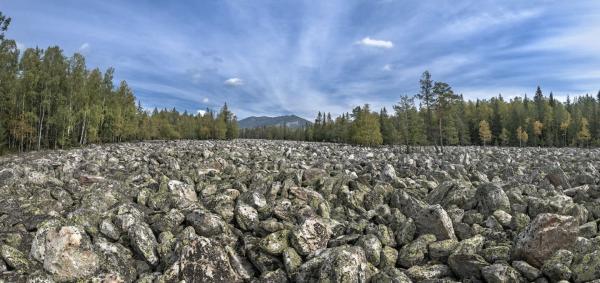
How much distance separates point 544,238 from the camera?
7.26m

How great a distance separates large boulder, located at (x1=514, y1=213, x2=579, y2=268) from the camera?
7133 millimetres

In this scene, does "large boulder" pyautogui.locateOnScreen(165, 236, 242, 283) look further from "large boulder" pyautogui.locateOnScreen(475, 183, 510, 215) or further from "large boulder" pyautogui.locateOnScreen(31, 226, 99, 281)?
"large boulder" pyautogui.locateOnScreen(475, 183, 510, 215)

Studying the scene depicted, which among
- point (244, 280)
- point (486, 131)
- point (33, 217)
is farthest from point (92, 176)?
point (486, 131)

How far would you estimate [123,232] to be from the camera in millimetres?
9125

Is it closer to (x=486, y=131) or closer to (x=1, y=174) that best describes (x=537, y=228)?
(x=1, y=174)

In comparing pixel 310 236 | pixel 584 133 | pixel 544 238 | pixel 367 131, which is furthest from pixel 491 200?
pixel 584 133

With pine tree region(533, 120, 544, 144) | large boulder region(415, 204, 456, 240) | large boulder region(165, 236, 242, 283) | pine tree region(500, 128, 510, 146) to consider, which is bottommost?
large boulder region(165, 236, 242, 283)

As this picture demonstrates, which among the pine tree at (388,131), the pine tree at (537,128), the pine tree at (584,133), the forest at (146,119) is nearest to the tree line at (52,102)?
the forest at (146,119)

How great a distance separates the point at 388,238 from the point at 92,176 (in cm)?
1242

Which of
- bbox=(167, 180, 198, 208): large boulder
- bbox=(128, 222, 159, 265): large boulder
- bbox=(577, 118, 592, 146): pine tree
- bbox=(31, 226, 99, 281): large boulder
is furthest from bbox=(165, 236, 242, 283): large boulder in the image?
bbox=(577, 118, 592, 146): pine tree

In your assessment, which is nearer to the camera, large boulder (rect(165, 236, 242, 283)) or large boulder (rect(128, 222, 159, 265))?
large boulder (rect(165, 236, 242, 283))

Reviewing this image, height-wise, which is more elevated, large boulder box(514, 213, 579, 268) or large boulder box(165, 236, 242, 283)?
large boulder box(514, 213, 579, 268)

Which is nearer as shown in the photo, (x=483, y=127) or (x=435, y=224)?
(x=435, y=224)

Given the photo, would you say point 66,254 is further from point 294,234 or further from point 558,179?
point 558,179
